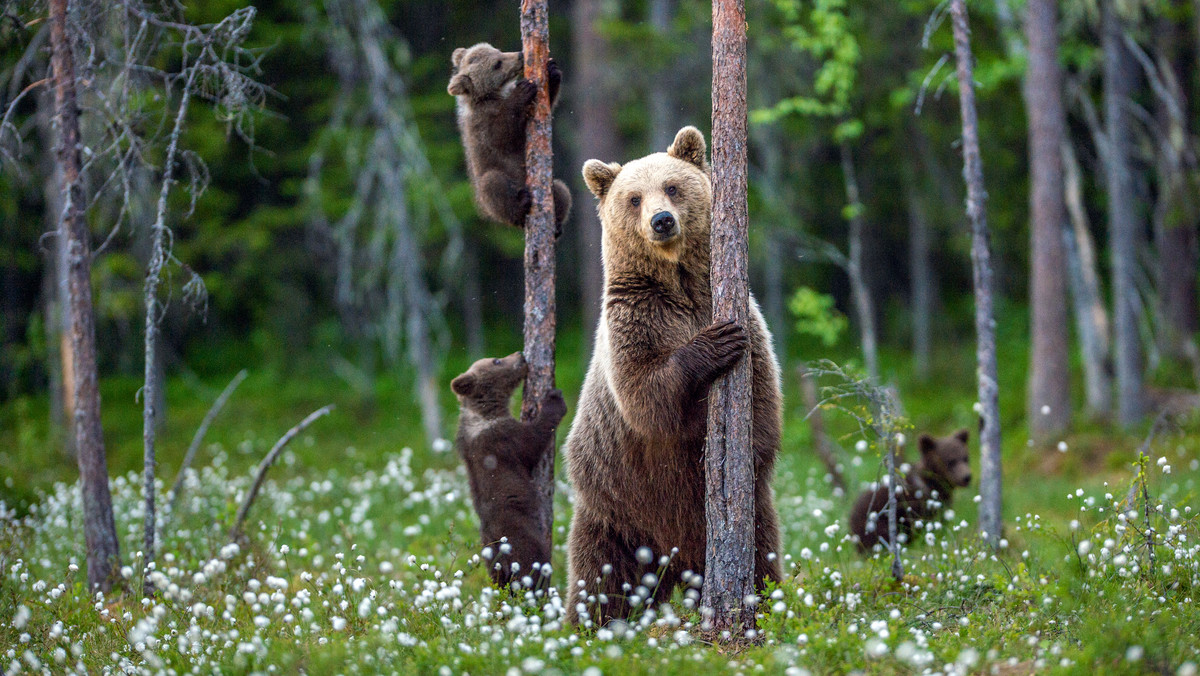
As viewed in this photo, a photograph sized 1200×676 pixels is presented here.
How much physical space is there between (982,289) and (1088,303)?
6.98 meters

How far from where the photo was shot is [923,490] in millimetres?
7973

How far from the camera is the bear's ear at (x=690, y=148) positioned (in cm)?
594

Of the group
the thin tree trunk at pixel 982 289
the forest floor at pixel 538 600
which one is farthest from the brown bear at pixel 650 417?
the thin tree trunk at pixel 982 289

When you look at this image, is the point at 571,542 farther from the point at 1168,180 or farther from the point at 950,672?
the point at 1168,180

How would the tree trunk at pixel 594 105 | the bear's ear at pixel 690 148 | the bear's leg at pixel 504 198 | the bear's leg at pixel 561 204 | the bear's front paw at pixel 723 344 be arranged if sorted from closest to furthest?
the bear's front paw at pixel 723 344
the bear's ear at pixel 690 148
the bear's leg at pixel 504 198
the bear's leg at pixel 561 204
the tree trunk at pixel 594 105

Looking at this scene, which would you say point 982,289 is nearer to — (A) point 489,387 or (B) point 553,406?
(B) point 553,406

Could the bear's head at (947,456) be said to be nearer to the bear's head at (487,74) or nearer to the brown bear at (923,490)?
the brown bear at (923,490)

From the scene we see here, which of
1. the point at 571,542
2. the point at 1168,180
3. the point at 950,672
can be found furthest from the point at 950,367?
the point at 950,672

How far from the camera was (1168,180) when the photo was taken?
40.7ft

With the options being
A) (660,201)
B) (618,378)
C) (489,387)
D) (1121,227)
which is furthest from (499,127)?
(1121,227)

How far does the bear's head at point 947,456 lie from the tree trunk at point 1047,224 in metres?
2.92

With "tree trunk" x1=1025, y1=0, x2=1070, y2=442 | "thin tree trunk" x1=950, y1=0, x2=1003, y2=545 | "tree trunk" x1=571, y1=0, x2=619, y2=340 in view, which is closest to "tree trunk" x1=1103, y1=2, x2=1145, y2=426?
"tree trunk" x1=1025, y1=0, x2=1070, y2=442

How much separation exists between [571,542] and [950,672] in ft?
8.31

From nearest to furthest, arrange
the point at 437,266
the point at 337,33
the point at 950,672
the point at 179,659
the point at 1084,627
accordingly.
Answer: the point at 950,672
the point at 1084,627
the point at 179,659
the point at 337,33
the point at 437,266
